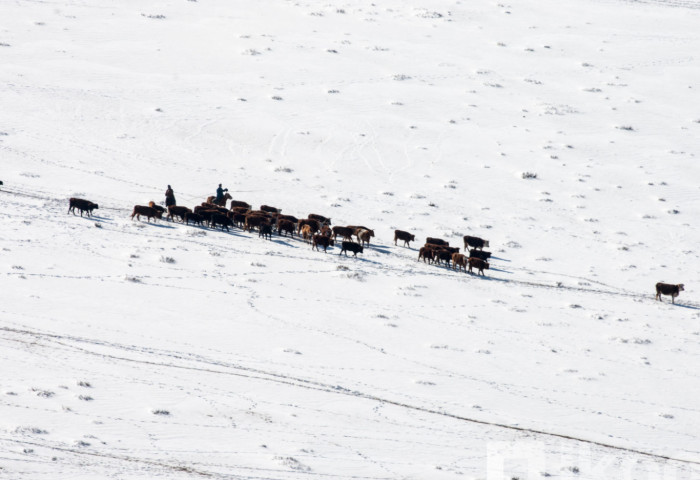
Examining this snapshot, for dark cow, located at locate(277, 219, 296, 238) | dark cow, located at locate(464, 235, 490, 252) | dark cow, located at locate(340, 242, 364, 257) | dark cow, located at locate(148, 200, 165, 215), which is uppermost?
dark cow, located at locate(464, 235, 490, 252)

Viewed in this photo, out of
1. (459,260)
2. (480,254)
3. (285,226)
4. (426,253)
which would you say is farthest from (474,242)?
(285,226)

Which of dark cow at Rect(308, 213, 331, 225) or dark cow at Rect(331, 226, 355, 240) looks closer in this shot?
dark cow at Rect(331, 226, 355, 240)

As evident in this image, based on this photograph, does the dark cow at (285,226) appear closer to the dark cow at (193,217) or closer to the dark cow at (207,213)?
the dark cow at (207,213)

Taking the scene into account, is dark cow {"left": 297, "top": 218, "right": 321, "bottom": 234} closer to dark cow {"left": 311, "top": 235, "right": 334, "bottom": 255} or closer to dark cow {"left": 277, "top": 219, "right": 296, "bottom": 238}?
dark cow {"left": 277, "top": 219, "right": 296, "bottom": 238}

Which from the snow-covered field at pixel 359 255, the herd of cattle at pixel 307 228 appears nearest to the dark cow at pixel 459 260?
the herd of cattle at pixel 307 228

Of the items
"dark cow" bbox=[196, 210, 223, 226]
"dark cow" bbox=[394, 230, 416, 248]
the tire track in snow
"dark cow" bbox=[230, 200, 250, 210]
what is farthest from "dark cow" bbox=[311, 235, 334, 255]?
the tire track in snow

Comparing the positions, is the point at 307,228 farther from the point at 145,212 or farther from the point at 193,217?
the point at 145,212

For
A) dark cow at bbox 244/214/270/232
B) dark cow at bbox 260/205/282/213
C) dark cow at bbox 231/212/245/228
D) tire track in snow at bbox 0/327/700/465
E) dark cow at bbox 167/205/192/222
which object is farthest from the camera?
dark cow at bbox 260/205/282/213
